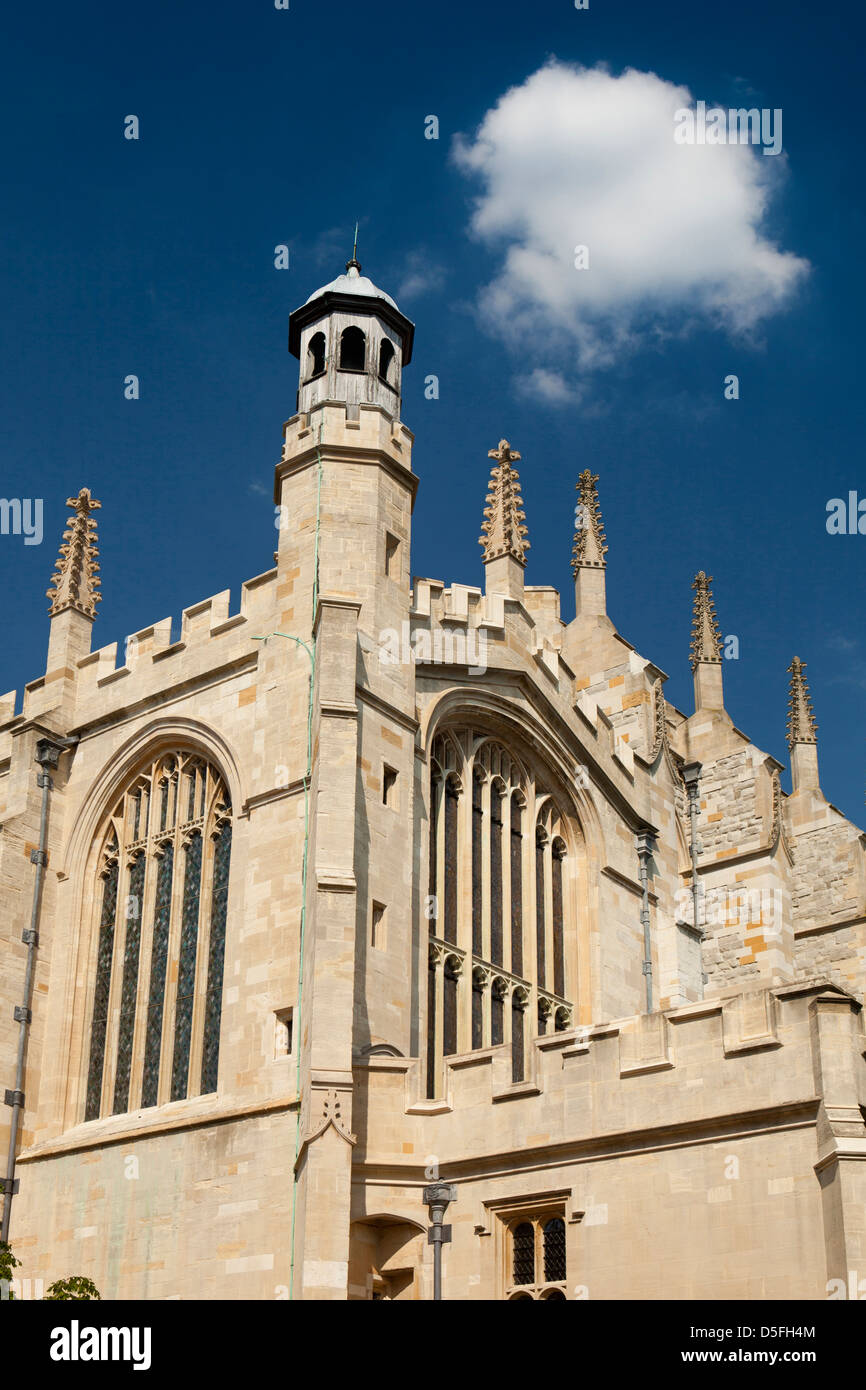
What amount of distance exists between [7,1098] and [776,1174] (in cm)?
→ 1178

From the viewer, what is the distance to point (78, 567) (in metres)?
28.7

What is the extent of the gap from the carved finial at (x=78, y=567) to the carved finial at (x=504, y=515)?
6.70m

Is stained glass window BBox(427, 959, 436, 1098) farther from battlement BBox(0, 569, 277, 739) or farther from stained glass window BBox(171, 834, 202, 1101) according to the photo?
battlement BBox(0, 569, 277, 739)

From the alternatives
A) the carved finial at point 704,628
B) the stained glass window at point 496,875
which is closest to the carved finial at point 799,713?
the carved finial at point 704,628

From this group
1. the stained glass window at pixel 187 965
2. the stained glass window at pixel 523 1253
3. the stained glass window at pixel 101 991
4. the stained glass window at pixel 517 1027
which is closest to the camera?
the stained glass window at pixel 523 1253

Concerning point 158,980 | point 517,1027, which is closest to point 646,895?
point 517,1027

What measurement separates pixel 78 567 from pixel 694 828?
38.4ft

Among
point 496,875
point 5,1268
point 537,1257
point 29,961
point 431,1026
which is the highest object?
point 496,875

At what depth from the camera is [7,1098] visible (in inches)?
944

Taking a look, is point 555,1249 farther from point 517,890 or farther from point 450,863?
point 517,890

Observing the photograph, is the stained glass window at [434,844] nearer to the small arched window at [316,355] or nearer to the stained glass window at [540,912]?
the stained glass window at [540,912]

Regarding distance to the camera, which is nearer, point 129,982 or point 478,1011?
point 478,1011

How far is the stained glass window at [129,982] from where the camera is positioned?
24.1 m
